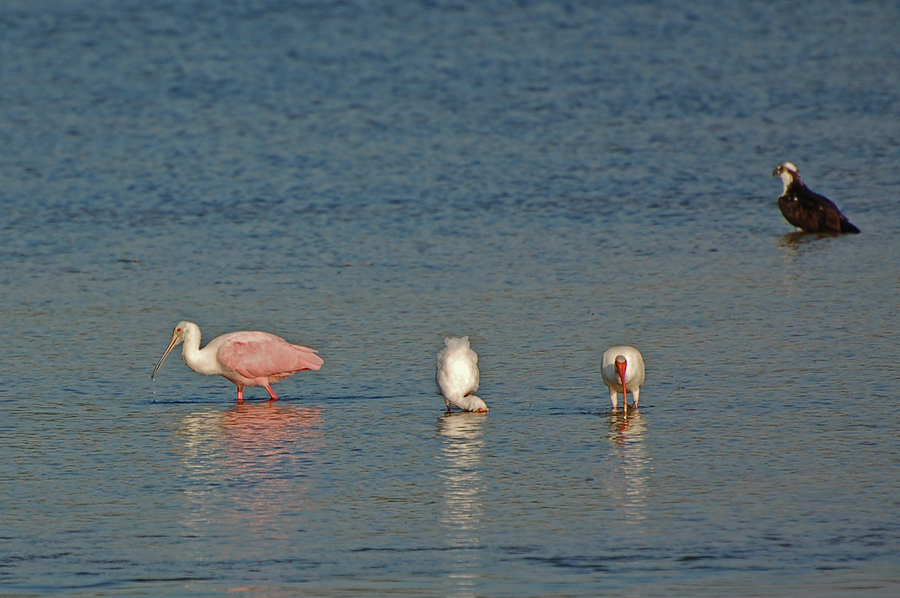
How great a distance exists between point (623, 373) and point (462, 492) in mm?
1830

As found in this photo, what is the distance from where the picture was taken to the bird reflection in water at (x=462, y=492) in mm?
6320

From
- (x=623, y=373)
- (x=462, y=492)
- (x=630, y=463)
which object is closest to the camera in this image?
(x=462, y=492)

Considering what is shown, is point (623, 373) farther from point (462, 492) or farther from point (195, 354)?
point (195, 354)

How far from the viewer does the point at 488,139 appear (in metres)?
19.6

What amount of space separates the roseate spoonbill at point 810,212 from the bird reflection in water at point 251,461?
7.05 metres

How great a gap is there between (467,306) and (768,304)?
2.39 meters

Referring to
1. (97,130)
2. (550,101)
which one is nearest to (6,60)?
(97,130)

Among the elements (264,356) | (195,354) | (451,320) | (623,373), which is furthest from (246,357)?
(623,373)

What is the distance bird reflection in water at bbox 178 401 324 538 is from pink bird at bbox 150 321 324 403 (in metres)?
0.22

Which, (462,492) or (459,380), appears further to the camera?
(459,380)

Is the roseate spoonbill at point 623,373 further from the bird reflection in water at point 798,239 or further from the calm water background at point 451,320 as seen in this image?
the bird reflection in water at point 798,239

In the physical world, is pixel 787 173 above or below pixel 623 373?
above

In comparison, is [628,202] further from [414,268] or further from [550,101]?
[550,101]

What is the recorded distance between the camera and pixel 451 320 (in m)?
11.3
